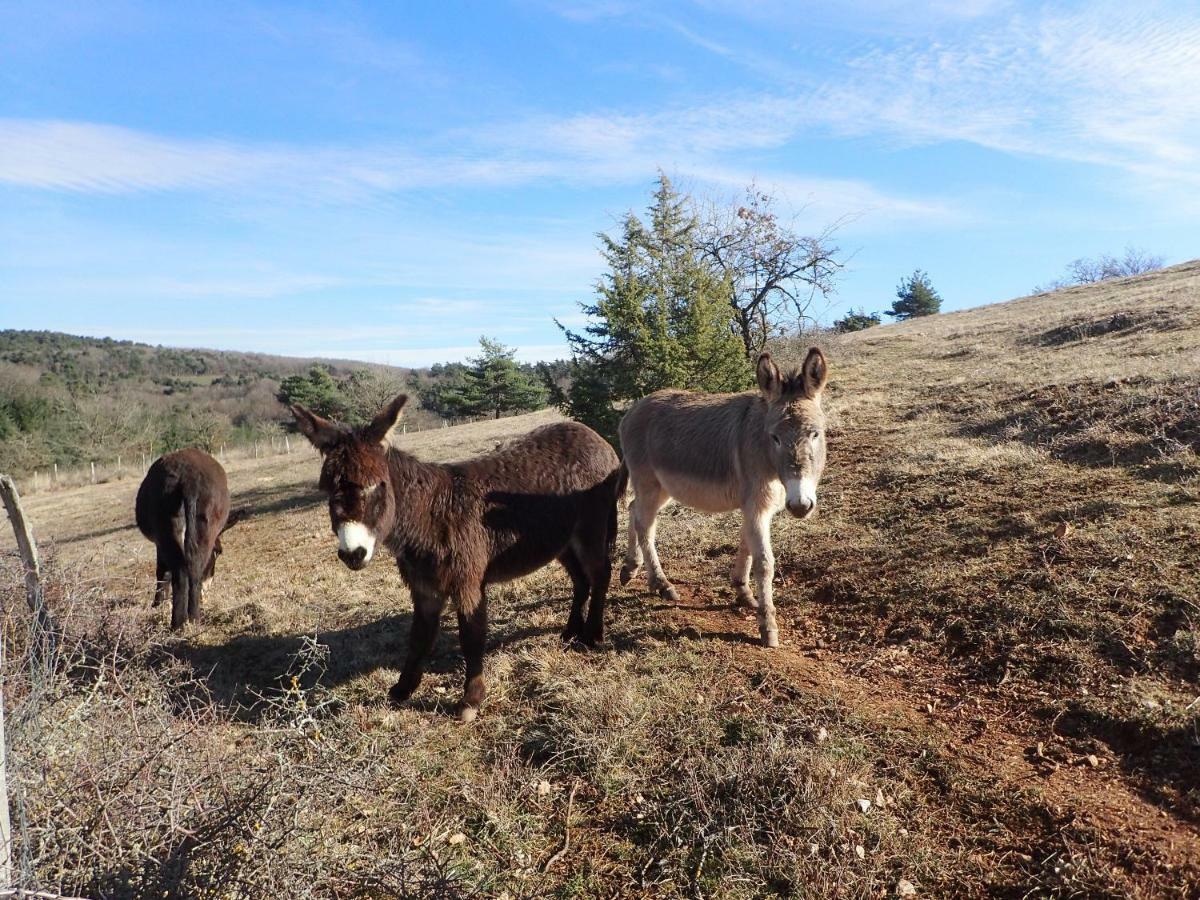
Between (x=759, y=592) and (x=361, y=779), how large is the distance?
3.44 meters

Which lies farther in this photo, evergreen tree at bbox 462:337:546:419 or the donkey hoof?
evergreen tree at bbox 462:337:546:419

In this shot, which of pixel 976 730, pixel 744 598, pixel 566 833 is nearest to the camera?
pixel 566 833

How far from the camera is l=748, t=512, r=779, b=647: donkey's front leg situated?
5.28 metres

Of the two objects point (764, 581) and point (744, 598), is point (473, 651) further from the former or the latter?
point (744, 598)

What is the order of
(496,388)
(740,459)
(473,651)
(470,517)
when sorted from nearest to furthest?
(473,651) → (470,517) → (740,459) → (496,388)

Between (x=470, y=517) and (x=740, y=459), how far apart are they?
2540 mm

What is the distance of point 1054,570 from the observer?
511 cm

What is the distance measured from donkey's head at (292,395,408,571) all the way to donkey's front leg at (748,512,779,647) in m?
3.00

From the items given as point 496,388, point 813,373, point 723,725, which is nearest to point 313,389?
point 496,388

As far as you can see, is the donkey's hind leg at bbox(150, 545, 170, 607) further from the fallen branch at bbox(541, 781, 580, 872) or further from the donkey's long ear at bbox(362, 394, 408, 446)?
the fallen branch at bbox(541, 781, 580, 872)

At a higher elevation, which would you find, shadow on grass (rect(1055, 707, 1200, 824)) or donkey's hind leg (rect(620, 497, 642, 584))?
donkey's hind leg (rect(620, 497, 642, 584))

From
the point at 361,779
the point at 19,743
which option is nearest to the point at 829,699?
the point at 361,779

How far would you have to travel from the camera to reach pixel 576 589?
5723 millimetres

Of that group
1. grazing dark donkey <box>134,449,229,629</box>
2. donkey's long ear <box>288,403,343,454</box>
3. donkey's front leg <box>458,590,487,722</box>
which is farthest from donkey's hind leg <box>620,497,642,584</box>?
grazing dark donkey <box>134,449,229,629</box>
